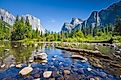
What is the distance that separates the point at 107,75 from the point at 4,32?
11478cm

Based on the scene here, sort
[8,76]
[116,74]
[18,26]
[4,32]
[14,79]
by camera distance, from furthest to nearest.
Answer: [4,32] < [18,26] < [116,74] < [8,76] < [14,79]

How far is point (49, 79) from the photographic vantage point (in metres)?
11.9

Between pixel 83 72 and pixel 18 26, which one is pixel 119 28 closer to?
pixel 18 26

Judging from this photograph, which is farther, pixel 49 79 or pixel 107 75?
pixel 107 75

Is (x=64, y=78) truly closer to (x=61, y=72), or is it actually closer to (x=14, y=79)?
(x=61, y=72)

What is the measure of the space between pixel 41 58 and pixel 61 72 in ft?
23.8

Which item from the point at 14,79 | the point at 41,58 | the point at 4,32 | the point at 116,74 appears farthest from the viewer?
the point at 4,32

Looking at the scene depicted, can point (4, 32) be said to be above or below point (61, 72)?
above

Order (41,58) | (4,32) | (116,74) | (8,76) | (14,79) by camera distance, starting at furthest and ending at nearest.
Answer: (4,32)
(41,58)
(116,74)
(8,76)
(14,79)

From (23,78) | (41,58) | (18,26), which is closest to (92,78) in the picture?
(23,78)

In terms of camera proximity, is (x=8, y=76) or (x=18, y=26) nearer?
(x=8, y=76)

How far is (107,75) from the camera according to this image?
13031mm

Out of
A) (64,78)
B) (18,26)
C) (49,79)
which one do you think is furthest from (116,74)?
(18,26)

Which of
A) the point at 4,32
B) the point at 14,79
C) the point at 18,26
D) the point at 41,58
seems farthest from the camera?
the point at 4,32
